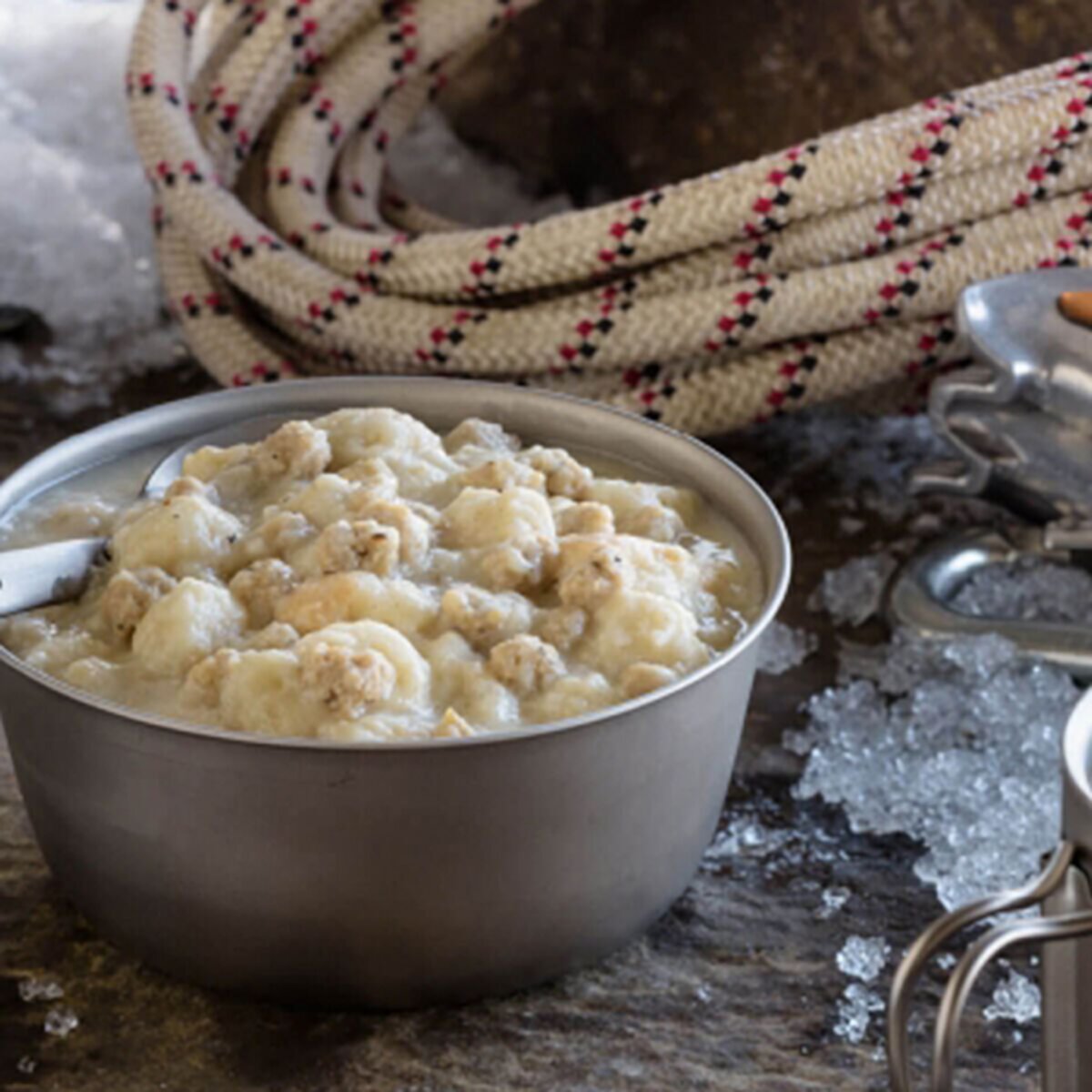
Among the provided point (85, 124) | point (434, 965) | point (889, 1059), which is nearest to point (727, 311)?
point (434, 965)

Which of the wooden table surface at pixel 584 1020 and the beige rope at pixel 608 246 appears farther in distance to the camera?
the beige rope at pixel 608 246

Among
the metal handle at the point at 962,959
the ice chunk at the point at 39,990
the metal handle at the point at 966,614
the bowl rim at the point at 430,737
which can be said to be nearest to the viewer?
the metal handle at the point at 962,959

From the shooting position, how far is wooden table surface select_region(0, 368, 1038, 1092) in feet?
2.64

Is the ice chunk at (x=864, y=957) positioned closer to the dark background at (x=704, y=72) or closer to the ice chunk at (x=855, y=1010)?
the ice chunk at (x=855, y=1010)

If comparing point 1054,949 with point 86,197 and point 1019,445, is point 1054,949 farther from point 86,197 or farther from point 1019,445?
point 86,197

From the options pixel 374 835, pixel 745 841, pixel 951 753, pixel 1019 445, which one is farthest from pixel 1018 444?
pixel 374 835

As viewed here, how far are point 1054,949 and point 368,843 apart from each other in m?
0.29

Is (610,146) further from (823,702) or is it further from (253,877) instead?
(253,877)

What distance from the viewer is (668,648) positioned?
0.86 metres

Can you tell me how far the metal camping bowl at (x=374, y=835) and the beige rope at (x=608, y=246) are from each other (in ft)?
1.43

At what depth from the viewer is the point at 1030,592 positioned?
4.04ft

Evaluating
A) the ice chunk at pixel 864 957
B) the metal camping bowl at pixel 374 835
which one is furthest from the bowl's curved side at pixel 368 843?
the ice chunk at pixel 864 957

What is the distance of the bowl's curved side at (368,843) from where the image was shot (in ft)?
2.50

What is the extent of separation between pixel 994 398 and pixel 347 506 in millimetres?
458
